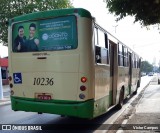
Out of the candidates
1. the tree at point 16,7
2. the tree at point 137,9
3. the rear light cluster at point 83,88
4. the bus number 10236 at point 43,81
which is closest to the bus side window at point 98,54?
the rear light cluster at point 83,88

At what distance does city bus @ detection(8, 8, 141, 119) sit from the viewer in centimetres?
759

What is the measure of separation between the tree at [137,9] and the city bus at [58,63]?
→ 2.29m

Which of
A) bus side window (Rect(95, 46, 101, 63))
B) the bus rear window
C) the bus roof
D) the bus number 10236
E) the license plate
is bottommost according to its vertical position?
the license plate

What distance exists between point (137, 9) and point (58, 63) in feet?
14.1

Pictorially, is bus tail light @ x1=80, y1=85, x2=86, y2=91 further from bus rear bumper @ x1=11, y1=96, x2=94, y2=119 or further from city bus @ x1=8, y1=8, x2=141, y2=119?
bus rear bumper @ x1=11, y1=96, x2=94, y2=119

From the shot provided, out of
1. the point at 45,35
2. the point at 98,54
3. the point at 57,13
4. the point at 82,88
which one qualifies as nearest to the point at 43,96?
the point at 82,88

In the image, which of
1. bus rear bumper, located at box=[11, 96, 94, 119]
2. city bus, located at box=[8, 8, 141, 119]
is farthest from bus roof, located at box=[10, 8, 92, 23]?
bus rear bumper, located at box=[11, 96, 94, 119]

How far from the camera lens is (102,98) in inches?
342

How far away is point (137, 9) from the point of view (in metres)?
10.7

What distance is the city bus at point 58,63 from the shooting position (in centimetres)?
759

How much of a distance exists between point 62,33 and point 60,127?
2963 mm

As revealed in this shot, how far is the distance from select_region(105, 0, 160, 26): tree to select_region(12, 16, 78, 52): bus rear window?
11.7 feet

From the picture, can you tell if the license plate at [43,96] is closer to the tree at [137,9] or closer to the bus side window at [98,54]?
the bus side window at [98,54]

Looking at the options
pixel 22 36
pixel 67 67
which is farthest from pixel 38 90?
pixel 22 36
